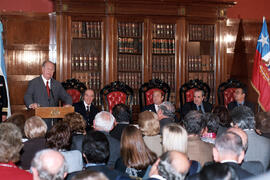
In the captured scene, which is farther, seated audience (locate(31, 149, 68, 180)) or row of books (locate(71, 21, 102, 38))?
row of books (locate(71, 21, 102, 38))

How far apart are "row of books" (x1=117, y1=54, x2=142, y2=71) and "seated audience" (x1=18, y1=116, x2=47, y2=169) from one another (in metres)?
4.60

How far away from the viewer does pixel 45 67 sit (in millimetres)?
5598

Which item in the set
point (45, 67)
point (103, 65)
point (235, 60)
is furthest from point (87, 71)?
point (235, 60)

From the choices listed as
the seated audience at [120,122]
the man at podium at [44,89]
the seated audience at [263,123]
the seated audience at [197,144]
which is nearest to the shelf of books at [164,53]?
the man at podium at [44,89]

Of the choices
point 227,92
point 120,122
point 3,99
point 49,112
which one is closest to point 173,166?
point 120,122

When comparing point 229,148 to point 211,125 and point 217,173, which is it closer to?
point 217,173

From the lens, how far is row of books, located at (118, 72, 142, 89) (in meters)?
8.09

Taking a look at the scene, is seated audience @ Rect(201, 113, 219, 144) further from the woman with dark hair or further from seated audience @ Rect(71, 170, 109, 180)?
seated audience @ Rect(71, 170, 109, 180)

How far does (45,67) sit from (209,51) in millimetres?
4163

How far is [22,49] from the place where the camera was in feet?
25.4

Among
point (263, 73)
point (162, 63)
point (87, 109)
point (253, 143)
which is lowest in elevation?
point (253, 143)

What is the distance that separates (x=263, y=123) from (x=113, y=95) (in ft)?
10.2

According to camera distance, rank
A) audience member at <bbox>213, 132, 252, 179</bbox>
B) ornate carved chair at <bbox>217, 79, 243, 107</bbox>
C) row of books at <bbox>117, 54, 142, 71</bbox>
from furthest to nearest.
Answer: row of books at <bbox>117, 54, 142, 71</bbox> → ornate carved chair at <bbox>217, 79, 243, 107</bbox> → audience member at <bbox>213, 132, 252, 179</bbox>

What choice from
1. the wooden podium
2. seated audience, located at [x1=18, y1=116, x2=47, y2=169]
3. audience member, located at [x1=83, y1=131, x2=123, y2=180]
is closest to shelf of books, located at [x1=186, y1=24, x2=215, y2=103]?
the wooden podium
